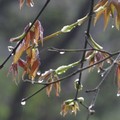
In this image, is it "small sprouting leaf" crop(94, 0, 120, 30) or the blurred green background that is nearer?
"small sprouting leaf" crop(94, 0, 120, 30)

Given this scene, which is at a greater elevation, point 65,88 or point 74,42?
point 74,42

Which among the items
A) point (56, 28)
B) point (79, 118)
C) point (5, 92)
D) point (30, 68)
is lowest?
point (30, 68)

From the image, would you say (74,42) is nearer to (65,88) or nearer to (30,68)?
(65,88)

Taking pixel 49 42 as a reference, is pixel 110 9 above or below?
below

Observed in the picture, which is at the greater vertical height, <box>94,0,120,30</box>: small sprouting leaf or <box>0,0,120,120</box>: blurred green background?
<box>0,0,120,120</box>: blurred green background

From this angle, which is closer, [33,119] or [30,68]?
[30,68]

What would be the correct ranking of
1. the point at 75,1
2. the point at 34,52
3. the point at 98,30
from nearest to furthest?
1. the point at 34,52
2. the point at 98,30
3. the point at 75,1

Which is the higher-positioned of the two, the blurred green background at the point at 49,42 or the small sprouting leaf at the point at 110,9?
the blurred green background at the point at 49,42

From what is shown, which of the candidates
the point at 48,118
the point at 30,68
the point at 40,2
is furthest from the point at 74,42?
the point at 30,68

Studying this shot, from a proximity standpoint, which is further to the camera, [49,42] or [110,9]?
[49,42]

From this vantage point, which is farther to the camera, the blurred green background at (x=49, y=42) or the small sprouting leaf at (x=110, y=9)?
the blurred green background at (x=49, y=42)

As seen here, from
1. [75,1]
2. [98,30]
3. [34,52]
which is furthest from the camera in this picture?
[75,1]
